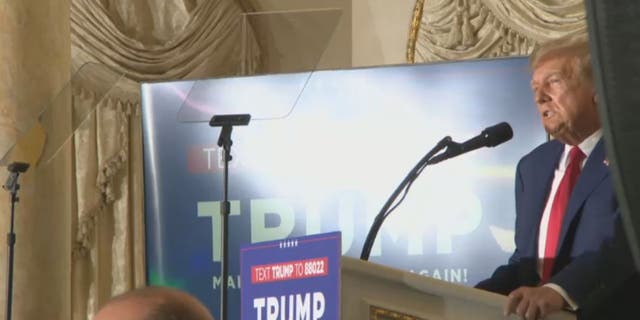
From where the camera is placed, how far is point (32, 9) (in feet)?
15.2

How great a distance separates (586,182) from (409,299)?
0.84 metres

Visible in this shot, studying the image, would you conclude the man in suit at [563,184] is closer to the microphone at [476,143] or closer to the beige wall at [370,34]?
the microphone at [476,143]

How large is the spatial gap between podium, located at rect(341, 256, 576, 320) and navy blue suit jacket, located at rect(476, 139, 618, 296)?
1.68ft

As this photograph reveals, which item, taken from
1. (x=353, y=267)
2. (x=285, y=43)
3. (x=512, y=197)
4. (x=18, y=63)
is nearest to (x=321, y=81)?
(x=512, y=197)

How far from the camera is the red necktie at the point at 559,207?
2.41 meters

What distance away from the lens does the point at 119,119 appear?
636 cm

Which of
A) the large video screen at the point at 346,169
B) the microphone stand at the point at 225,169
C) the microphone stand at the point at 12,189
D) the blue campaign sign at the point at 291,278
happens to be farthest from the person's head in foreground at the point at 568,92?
the microphone stand at the point at 12,189

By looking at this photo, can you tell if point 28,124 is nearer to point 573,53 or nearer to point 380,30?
point 380,30

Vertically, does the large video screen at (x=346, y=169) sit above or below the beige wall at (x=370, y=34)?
below

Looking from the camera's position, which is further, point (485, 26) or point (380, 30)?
point (380, 30)

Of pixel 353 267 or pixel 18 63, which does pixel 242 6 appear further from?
pixel 353 267

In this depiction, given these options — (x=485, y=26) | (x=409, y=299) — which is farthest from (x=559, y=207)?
(x=485, y=26)

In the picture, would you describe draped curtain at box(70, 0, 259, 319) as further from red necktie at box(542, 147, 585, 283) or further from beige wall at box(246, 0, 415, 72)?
red necktie at box(542, 147, 585, 283)

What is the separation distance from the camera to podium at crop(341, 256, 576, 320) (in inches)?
64.6
